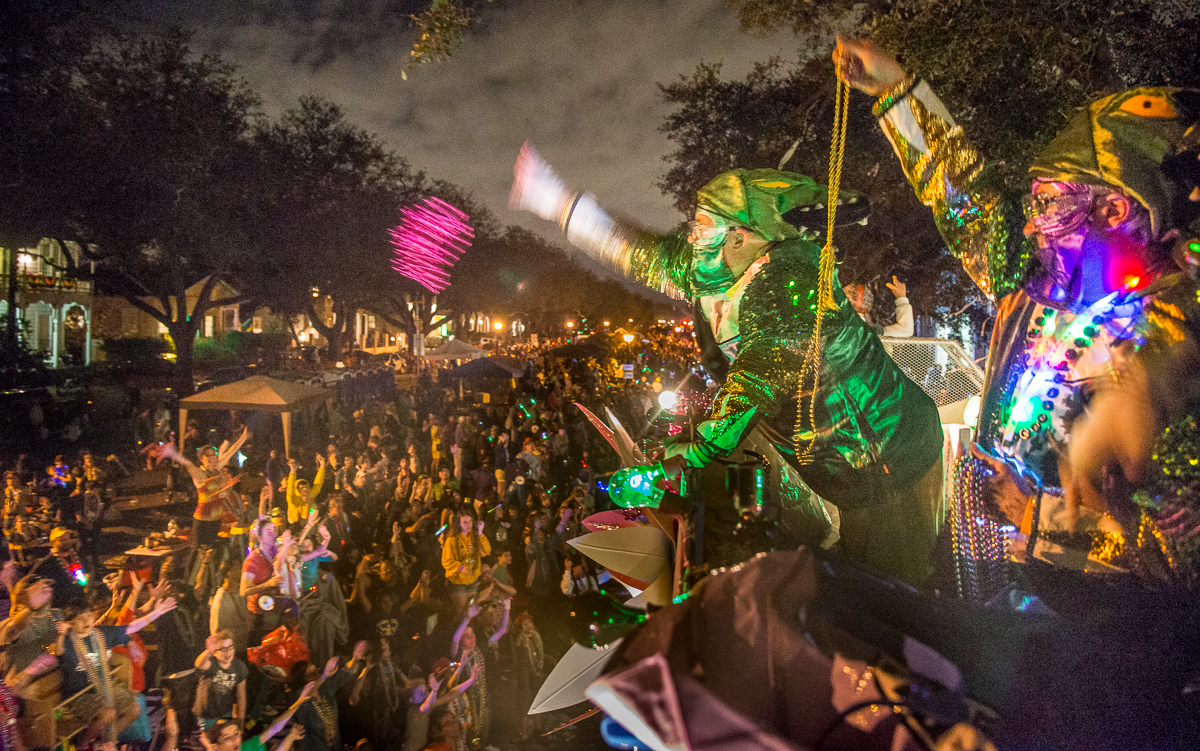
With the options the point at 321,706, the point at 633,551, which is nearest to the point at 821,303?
the point at 633,551

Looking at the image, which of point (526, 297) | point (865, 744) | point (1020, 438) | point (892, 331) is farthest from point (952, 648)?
point (526, 297)

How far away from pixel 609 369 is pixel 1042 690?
19191mm

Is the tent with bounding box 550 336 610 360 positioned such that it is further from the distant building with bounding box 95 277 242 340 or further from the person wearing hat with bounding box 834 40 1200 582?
the distant building with bounding box 95 277 242 340

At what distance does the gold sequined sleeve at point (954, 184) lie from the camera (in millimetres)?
1927

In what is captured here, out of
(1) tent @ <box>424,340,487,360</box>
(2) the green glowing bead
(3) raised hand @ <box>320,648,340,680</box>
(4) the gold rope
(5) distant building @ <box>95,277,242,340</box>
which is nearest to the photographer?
(2) the green glowing bead

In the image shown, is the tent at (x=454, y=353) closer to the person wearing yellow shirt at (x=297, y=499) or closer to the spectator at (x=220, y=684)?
the person wearing yellow shirt at (x=297, y=499)

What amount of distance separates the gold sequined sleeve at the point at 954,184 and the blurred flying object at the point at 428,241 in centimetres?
2331

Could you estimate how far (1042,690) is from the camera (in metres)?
1.30

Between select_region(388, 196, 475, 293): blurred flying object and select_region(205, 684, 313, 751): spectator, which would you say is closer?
select_region(205, 684, 313, 751): spectator

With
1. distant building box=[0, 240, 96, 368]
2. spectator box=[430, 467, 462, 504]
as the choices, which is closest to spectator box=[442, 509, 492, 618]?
spectator box=[430, 467, 462, 504]

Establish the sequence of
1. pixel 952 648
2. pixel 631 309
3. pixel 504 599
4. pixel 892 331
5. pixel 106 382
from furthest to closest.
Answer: pixel 631 309, pixel 106 382, pixel 504 599, pixel 892 331, pixel 952 648

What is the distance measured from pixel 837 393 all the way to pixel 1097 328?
27.8 inches

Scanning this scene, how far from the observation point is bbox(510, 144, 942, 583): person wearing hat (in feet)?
6.64

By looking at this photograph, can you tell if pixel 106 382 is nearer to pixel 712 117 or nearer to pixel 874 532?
pixel 712 117
